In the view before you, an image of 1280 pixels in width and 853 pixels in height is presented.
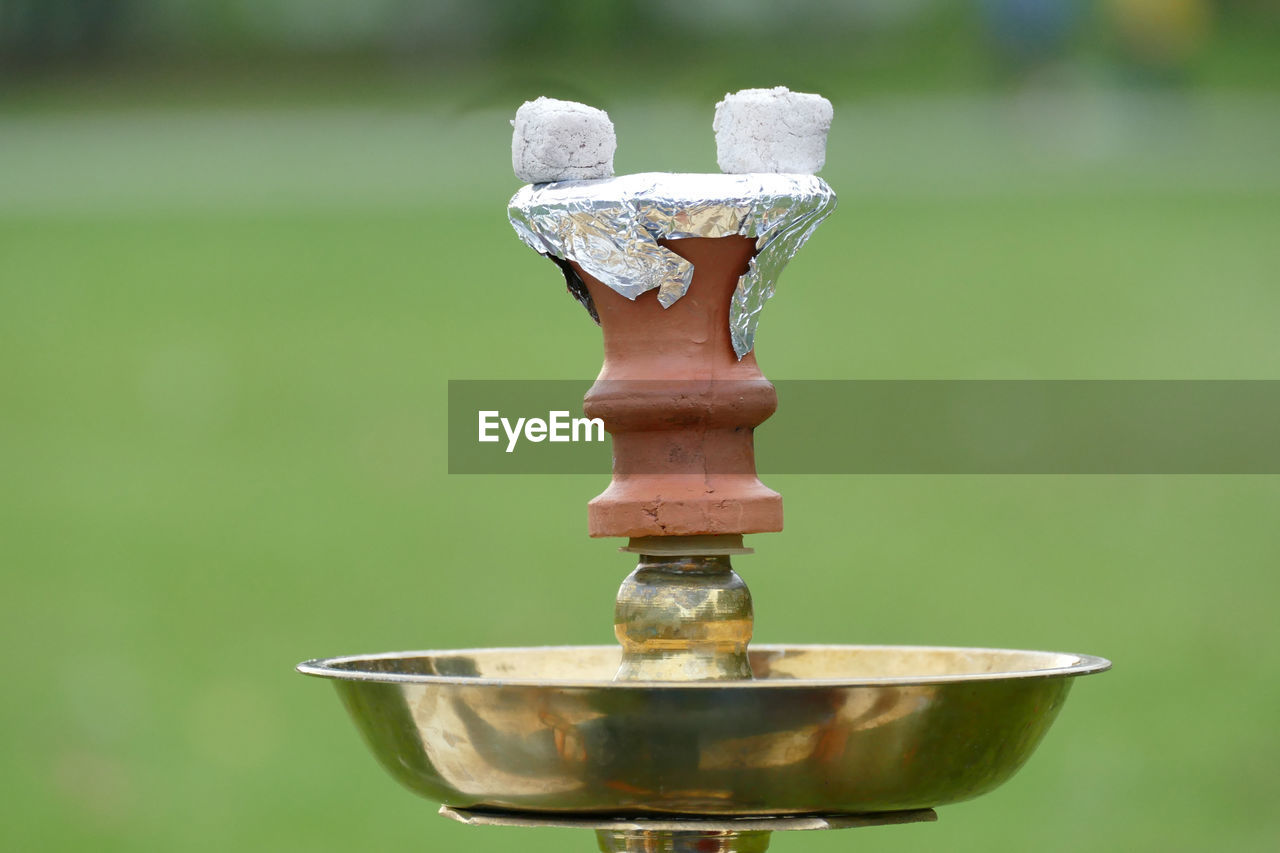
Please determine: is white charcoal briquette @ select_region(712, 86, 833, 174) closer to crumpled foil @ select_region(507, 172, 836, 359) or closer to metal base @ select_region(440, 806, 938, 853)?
crumpled foil @ select_region(507, 172, 836, 359)

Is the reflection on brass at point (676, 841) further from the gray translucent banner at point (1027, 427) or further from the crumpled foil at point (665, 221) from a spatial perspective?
the gray translucent banner at point (1027, 427)

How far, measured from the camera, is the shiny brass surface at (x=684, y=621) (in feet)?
1.73

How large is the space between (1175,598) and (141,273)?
2537 mm

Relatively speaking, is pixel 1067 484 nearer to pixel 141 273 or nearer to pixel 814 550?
pixel 814 550

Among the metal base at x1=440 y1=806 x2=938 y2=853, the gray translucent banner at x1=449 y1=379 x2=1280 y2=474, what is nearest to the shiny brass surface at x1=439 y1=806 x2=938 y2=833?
Answer: the metal base at x1=440 y1=806 x2=938 y2=853

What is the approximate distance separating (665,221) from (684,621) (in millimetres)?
121

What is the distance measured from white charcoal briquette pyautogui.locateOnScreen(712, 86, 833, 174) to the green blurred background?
1.96m

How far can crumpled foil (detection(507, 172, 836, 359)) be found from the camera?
50 cm

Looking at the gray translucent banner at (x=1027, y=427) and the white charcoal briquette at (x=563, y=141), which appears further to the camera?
the gray translucent banner at (x=1027, y=427)

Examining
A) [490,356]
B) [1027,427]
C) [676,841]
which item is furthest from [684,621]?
[490,356]

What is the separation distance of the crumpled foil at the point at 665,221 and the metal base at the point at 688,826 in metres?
0.14

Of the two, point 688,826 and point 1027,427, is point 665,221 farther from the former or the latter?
point 1027,427

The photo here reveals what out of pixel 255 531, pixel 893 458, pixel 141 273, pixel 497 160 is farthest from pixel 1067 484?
pixel 141 273

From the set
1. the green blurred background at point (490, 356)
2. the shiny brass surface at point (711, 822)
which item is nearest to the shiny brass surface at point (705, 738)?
the shiny brass surface at point (711, 822)
